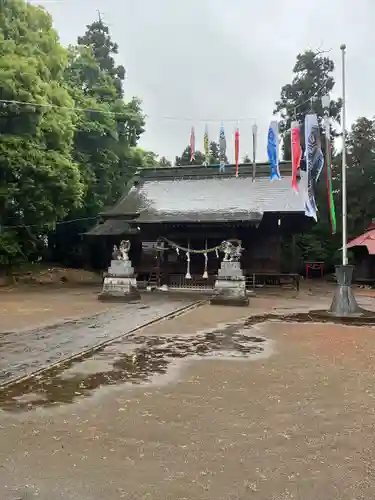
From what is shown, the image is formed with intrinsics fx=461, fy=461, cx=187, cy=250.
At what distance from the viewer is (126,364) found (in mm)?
6688

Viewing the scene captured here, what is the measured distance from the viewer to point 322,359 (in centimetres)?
719

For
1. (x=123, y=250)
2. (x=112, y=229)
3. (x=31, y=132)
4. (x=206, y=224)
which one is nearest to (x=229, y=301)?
(x=123, y=250)

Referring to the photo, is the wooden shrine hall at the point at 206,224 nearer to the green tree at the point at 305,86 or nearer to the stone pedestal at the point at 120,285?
the stone pedestal at the point at 120,285

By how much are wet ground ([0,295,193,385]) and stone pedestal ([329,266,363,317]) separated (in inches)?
190

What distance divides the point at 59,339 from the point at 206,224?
14558 mm

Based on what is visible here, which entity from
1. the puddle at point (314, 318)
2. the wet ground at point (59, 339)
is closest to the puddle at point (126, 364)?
the wet ground at point (59, 339)

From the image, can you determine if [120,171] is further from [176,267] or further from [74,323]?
[74,323]

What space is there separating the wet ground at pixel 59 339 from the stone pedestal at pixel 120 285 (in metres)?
3.42

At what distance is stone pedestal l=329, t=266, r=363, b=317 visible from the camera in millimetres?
12992

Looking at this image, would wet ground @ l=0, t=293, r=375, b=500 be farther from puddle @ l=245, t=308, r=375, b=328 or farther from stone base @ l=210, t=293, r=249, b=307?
stone base @ l=210, t=293, r=249, b=307

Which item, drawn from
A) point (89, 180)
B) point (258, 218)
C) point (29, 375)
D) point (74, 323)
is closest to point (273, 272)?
point (258, 218)

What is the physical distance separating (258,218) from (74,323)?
40.4 feet

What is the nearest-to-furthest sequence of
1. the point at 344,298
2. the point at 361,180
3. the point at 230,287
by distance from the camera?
the point at 344,298, the point at 230,287, the point at 361,180

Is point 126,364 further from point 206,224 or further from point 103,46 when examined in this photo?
point 103,46
